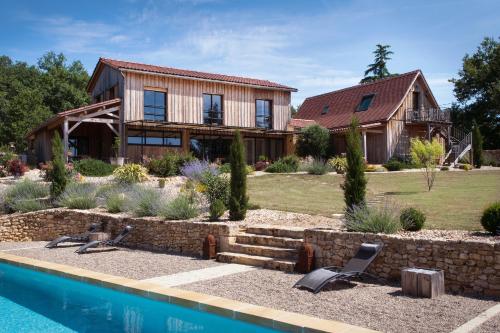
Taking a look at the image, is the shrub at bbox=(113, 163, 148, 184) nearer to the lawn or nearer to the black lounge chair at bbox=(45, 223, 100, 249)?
the lawn

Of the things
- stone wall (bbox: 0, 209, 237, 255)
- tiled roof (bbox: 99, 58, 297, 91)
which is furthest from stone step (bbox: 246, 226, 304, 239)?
tiled roof (bbox: 99, 58, 297, 91)

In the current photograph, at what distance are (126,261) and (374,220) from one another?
553cm

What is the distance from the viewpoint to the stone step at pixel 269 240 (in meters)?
9.39

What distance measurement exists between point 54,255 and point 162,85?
52.4 feet

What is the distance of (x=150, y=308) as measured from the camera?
712 cm

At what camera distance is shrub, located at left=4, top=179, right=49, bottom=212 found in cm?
1579

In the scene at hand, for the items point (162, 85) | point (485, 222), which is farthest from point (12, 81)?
point (485, 222)

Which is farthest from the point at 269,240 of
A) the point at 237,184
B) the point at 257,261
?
the point at 237,184

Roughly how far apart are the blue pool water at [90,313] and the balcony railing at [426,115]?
82.9ft

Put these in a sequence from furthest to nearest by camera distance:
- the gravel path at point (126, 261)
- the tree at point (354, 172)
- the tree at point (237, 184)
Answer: the tree at point (237, 184) < the tree at point (354, 172) < the gravel path at point (126, 261)

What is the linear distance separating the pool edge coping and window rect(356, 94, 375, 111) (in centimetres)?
2539

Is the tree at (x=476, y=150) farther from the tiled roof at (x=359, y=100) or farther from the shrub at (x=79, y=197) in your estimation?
the shrub at (x=79, y=197)

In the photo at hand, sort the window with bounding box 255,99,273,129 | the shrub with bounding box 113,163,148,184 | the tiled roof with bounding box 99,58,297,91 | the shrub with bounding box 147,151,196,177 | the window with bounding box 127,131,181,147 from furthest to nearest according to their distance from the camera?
the window with bounding box 255,99,273,129
the window with bounding box 127,131,181,147
the tiled roof with bounding box 99,58,297,91
the shrub with bounding box 147,151,196,177
the shrub with bounding box 113,163,148,184

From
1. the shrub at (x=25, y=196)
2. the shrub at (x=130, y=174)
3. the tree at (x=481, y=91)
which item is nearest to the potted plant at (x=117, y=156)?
the shrub at (x=130, y=174)
